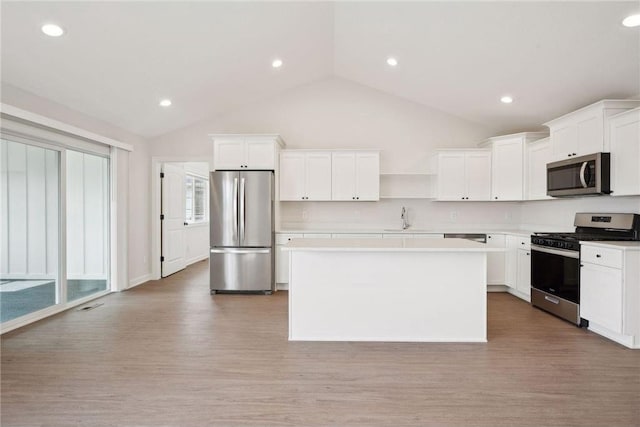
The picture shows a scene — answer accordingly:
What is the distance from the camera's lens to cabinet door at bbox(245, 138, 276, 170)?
5.07 m

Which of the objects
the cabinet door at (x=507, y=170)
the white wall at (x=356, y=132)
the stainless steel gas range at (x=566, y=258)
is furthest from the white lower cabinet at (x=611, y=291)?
the white wall at (x=356, y=132)

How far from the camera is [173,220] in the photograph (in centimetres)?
634

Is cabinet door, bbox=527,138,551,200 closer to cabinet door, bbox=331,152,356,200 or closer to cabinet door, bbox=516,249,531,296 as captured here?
cabinet door, bbox=516,249,531,296

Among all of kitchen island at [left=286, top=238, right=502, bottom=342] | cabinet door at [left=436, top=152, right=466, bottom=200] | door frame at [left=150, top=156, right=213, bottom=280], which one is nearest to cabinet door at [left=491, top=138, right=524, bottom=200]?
cabinet door at [left=436, top=152, right=466, bottom=200]

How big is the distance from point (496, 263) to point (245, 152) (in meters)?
3.99

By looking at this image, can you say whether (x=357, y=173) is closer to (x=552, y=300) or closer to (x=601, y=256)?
(x=552, y=300)

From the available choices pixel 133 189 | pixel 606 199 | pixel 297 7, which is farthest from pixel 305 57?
pixel 606 199

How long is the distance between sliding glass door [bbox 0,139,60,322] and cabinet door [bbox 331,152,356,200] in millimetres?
3512

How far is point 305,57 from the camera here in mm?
4812

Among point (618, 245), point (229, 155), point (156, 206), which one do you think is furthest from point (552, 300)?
point (156, 206)

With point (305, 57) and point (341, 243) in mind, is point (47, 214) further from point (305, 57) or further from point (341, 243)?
point (305, 57)

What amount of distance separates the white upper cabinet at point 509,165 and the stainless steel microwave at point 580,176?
61cm

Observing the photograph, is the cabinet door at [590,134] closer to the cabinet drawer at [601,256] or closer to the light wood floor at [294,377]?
the cabinet drawer at [601,256]

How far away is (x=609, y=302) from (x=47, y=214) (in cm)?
577
